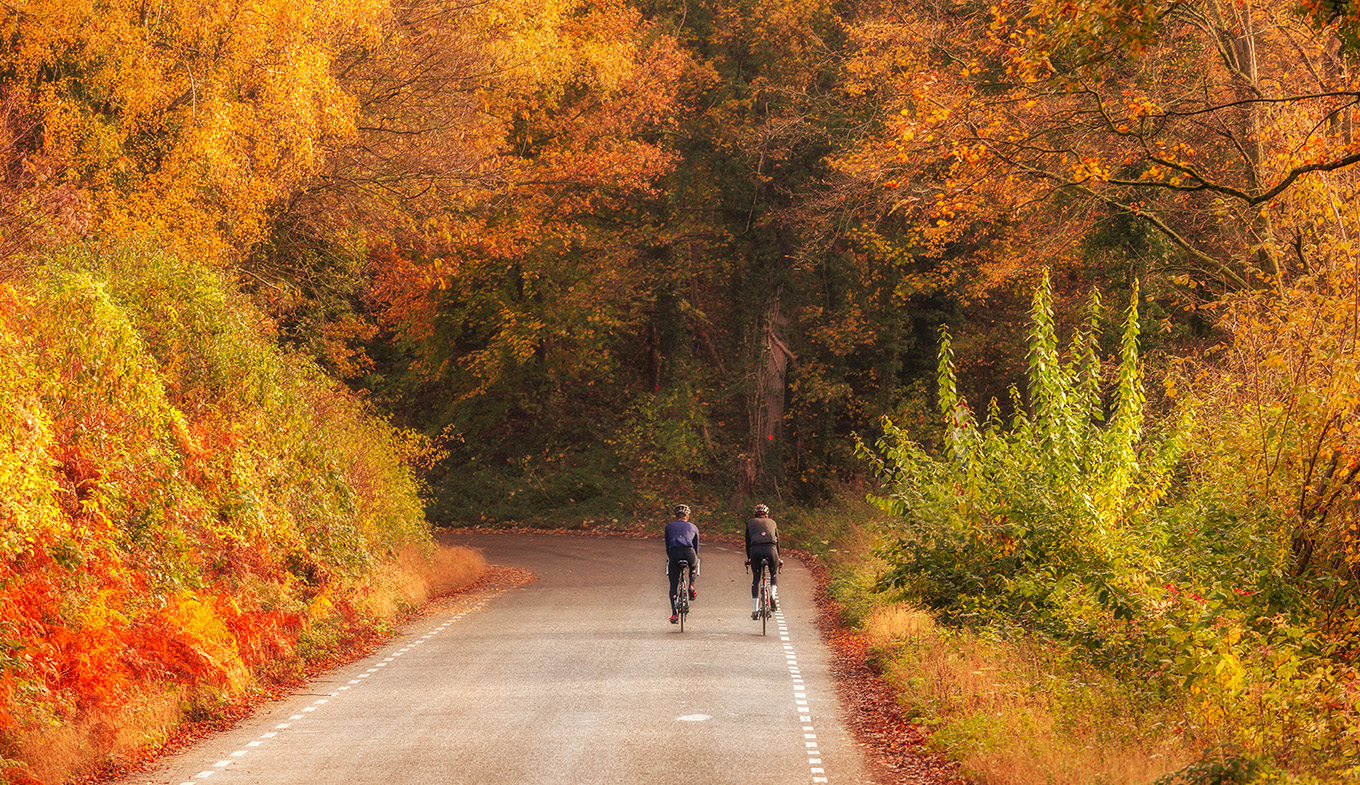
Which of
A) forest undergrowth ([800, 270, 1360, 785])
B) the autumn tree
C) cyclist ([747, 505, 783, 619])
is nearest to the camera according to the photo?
forest undergrowth ([800, 270, 1360, 785])

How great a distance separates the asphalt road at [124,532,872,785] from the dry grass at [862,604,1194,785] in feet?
2.94

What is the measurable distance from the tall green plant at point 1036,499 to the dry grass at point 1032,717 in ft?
1.62

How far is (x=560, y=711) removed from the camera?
11.7 meters

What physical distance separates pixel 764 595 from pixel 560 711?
6.21 metres

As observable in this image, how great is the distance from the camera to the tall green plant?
12.0 metres

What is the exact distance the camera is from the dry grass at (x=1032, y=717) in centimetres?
853

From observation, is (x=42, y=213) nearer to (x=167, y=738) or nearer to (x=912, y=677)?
(x=167, y=738)

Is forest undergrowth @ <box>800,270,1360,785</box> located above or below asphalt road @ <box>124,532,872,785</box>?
above

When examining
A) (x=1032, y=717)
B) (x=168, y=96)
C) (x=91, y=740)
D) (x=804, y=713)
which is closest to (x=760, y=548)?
(x=804, y=713)

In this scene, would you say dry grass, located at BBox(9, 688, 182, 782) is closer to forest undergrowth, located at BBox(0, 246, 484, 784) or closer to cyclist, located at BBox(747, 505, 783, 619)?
forest undergrowth, located at BBox(0, 246, 484, 784)

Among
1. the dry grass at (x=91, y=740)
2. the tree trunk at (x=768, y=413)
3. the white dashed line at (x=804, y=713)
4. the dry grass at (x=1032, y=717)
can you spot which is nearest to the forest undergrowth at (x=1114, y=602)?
the dry grass at (x=1032, y=717)

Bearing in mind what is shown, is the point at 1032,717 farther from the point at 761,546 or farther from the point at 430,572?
the point at 430,572

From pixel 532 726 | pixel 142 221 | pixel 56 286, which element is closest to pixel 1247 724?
pixel 532 726

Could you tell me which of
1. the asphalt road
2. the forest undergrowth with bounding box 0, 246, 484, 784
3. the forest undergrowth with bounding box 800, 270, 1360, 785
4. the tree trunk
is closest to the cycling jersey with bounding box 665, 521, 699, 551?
the asphalt road
